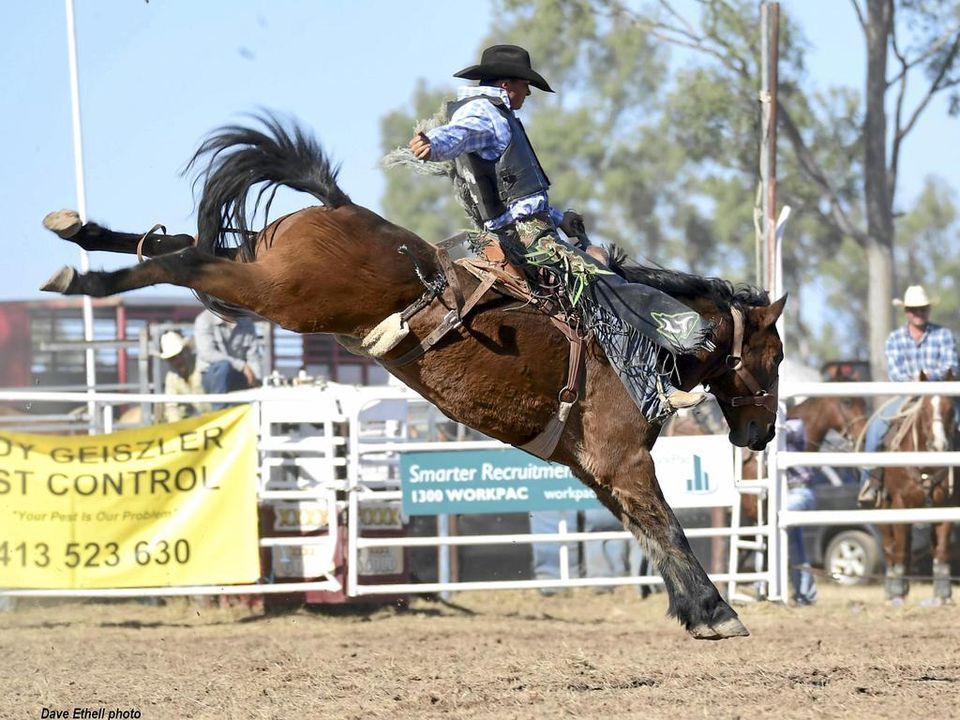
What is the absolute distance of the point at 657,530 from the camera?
5.50m

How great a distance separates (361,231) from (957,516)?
218 inches

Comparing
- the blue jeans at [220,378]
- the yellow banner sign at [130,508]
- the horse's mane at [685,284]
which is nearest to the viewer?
the horse's mane at [685,284]

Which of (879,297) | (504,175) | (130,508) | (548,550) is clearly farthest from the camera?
(879,297)

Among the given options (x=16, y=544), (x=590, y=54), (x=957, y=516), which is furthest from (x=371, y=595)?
(x=590, y=54)

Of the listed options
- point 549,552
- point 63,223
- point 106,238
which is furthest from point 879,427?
point 63,223

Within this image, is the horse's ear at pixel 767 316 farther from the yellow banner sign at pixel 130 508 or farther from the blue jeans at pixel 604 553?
the blue jeans at pixel 604 553

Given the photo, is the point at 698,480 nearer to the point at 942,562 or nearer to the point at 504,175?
the point at 942,562

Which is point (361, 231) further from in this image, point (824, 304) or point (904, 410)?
point (824, 304)

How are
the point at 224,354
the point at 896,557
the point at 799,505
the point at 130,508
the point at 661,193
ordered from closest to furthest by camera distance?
1. the point at 130,508
2. the point at 896,557
3. the point at 799,505
4. the point at 224,354
5. the point at 661,193

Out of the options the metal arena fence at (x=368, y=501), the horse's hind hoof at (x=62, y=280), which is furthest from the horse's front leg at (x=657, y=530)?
the metal arena fence at (x=368, y=501)

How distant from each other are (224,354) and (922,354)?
5998 millimetres

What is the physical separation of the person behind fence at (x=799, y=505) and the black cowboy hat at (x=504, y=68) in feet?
15.0

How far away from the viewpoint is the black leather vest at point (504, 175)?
531 cm

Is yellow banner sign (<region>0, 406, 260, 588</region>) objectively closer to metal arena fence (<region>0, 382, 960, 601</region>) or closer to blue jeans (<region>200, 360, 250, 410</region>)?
metal arena fence (<region>0, 382, 960, 601</region>)
